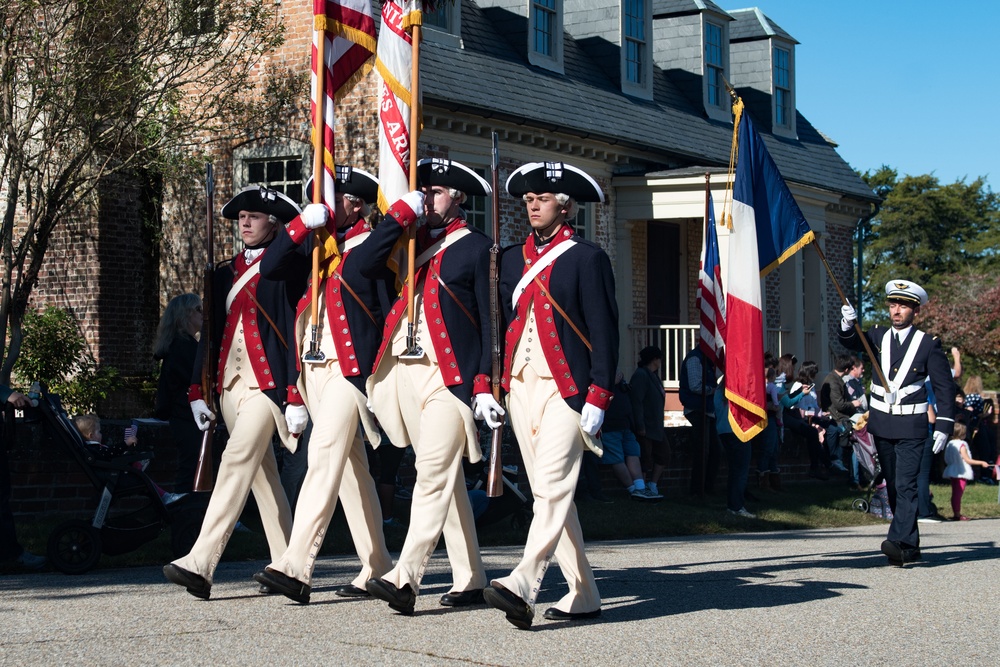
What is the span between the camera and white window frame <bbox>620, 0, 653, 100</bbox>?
78.9 ft

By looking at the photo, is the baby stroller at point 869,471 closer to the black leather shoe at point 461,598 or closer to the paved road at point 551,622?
the paved road at point 551,622

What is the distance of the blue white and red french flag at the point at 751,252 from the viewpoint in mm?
10773

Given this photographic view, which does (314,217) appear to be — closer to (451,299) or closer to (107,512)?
(451,299)

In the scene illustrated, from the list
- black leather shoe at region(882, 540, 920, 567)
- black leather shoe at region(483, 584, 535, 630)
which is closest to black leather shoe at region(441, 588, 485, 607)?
black leather shoe at region(483, 584, 535, 630)

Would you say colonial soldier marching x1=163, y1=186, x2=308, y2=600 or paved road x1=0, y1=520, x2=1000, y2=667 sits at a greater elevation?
colonial soldier marching x1=163, y1=186, x2=308, y2=600

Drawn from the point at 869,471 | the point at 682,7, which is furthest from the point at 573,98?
the point at 869,471

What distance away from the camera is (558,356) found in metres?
6.98

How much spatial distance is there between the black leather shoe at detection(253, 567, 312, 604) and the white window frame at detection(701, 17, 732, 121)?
20.1 meters

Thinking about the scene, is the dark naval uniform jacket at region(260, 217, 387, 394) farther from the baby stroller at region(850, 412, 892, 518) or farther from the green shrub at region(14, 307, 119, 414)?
the green shrub at region(14, 307, 119, 414)

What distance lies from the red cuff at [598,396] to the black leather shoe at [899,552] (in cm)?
363

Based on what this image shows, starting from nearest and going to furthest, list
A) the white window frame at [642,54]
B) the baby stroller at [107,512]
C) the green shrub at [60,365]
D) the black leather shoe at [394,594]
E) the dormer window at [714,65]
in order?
the black leather shoe at [394,594]
the baby stroller at [107,512]
the green shrub at [60,365]
the white window frame at [642,54]
the dormer window at [714,65]

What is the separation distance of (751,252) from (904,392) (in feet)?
5.79

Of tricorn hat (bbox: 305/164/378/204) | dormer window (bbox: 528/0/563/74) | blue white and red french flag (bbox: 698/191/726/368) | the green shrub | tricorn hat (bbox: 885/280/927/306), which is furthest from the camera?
dormer window (bbox: 528/0/563/74)

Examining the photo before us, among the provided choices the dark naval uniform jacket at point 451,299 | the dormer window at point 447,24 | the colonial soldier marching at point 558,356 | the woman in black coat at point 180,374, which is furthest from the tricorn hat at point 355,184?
the dormer window at point 447,24
